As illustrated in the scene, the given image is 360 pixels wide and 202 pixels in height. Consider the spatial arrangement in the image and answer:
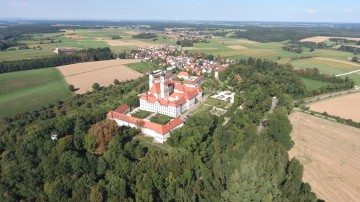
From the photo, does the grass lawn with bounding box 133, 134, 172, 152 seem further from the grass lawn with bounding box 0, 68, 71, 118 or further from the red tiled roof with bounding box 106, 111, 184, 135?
the grass lawn with bounding box 0, 68, 71, 118

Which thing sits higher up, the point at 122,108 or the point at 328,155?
the point at 122,108

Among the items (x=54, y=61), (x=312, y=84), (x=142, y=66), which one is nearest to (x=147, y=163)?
(x=312, y=84)

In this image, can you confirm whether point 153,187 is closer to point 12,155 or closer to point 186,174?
point 186,174

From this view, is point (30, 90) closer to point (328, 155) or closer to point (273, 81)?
point (273, 81)

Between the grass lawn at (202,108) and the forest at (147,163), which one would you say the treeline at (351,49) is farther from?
the forest at (147,163)

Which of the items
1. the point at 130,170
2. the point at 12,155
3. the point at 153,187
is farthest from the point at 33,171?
the point at 153,187

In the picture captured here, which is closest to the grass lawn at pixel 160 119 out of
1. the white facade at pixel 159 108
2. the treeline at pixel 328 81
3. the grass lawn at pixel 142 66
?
the white facade at pixel 159 108
